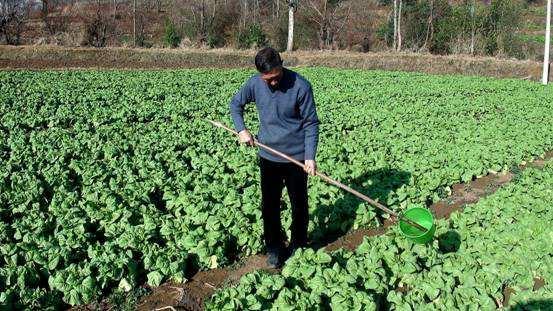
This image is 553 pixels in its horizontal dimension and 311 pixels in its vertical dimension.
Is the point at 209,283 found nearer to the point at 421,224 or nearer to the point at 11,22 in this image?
the point at 421,224

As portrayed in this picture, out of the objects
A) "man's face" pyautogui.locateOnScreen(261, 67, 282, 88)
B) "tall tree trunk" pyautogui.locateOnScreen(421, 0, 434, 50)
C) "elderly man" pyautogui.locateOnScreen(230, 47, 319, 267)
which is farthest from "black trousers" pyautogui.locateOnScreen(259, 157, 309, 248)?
"tall tree trunk" pyautogui.locateOnScreen(421, 0, 434, 50)

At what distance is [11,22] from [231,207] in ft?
124

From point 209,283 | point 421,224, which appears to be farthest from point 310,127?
point 209,283

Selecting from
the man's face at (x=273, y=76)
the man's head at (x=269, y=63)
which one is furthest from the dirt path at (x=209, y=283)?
the man's head at (x=269, y=63)

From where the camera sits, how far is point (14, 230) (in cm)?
592

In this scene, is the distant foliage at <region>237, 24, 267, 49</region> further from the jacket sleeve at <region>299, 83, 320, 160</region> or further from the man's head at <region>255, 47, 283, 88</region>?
the man's head at <region>255, 47, 283, 88</region>

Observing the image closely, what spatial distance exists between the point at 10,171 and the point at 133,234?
352 cm

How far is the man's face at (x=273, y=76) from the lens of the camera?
4.60 metres

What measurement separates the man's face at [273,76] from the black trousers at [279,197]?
0.91 m

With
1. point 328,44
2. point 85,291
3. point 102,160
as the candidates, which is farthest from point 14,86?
point 328,44

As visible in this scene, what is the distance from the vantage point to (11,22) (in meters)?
37.5

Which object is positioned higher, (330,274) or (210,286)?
(330,274)

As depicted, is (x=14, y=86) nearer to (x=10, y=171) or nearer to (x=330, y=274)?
(x=10, y=171)

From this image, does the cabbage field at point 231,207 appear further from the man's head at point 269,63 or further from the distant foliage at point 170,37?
the distant foliage at point 170,37
